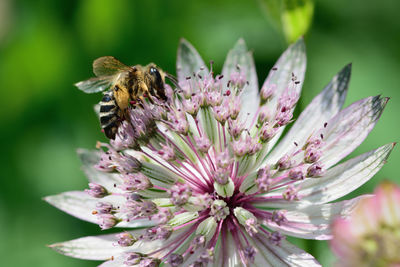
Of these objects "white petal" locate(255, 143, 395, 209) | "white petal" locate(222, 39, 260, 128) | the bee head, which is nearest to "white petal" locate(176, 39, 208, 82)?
"white petal" locate(222, 39, 260, 128)

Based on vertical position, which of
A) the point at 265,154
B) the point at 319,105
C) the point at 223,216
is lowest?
the point at 223,216

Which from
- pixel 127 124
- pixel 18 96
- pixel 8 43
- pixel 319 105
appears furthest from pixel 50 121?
pixel 319 105

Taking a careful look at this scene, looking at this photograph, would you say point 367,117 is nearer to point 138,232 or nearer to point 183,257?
point 183,257

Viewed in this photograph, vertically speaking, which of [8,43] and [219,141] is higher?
[8,43]

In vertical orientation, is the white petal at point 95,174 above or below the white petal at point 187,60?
below

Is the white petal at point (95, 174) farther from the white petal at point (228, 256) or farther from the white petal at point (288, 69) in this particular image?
the white petal at point (288, 69)

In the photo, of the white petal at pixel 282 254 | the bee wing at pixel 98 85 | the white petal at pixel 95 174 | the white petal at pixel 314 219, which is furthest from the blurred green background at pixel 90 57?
the white petal at pixel 282 254

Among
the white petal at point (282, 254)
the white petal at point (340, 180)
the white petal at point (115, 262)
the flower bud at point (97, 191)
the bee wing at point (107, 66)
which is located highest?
the bee wing at point (107, 66)
